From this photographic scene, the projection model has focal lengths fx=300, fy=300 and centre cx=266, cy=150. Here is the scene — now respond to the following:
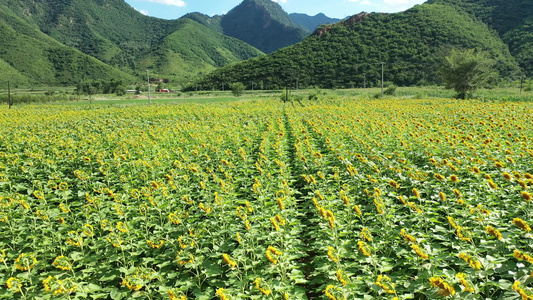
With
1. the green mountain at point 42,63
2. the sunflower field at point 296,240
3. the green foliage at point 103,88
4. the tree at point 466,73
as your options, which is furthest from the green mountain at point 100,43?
the sunflower field at point 296,240

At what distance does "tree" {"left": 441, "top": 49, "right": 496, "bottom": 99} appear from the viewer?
28.0 meters

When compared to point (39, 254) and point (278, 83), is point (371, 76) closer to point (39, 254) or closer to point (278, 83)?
point (278, 83)

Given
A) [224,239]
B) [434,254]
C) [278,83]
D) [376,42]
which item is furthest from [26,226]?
[376,42]

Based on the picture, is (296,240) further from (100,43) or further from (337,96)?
(100,43)

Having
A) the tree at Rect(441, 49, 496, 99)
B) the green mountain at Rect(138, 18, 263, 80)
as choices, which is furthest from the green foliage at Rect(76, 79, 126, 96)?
the tree at Rect(441, 49, 496, 99)

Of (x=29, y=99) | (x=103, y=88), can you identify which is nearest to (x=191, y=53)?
(x=103, y=88)

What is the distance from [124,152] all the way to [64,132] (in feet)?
20.5

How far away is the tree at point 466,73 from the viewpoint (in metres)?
28.0

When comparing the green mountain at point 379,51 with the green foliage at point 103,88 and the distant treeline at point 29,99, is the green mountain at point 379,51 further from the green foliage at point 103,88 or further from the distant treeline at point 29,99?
the distant treeline at point 29,99

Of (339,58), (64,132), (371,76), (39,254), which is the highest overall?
(339,58)

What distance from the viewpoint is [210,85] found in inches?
3236

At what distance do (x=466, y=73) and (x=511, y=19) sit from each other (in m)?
45.7

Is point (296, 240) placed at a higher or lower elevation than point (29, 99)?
lower

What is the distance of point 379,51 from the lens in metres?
63.1
